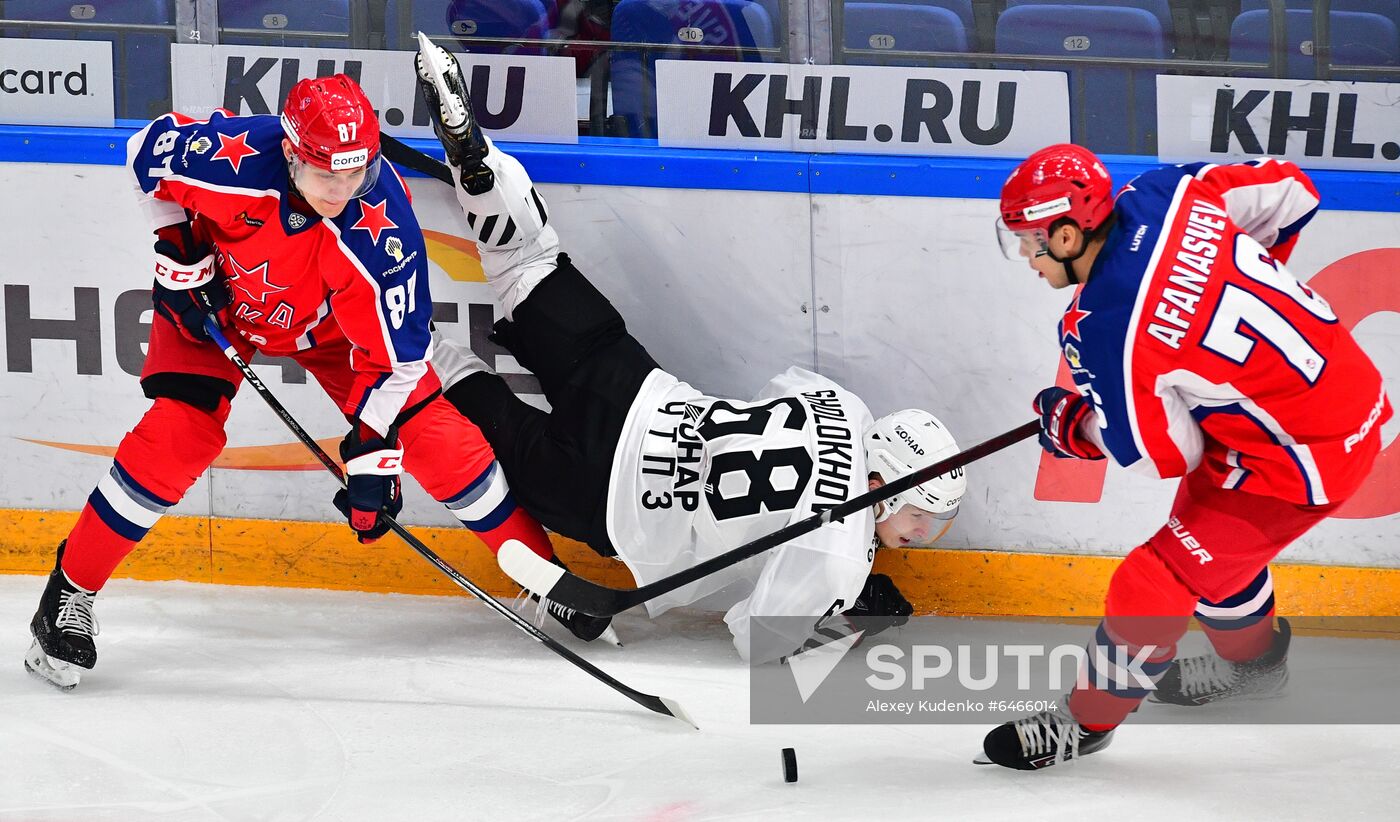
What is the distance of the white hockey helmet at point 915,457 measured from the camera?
3.17m

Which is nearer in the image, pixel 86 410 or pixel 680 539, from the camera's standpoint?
pixel 680 539

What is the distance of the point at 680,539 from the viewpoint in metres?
3.27

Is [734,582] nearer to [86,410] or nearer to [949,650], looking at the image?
[949,650]

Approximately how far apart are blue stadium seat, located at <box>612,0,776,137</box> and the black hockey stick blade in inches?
18.2

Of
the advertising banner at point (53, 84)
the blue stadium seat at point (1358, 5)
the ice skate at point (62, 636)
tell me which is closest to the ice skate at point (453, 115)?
the advertising banner at point (53, 84)

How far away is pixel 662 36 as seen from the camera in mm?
3533

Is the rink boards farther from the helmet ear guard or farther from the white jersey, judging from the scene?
the helmet ear guard

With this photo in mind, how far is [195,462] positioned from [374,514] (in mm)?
414

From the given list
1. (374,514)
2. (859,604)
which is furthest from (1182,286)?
(374,514)

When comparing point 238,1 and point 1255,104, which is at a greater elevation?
point 238,1

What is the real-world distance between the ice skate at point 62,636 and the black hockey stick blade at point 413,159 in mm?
1218

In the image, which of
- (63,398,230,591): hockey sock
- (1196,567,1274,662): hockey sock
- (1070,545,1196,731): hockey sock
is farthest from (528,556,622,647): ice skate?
(1196,567,1274,662): hockey sock

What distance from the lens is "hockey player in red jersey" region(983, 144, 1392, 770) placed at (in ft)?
7.51

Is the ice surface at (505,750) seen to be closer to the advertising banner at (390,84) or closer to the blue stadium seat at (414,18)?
the advertising banner at (390,84)
